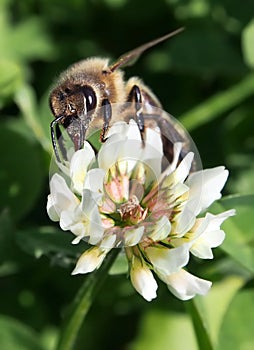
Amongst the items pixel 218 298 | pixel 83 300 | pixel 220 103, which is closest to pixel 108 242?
pixel 83 300

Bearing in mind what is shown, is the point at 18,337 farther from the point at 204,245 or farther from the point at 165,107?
the point at 165,107

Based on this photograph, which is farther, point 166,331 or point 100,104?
point 166,331

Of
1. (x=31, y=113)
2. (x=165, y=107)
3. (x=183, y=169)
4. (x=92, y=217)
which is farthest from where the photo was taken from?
(x=165, y=107)

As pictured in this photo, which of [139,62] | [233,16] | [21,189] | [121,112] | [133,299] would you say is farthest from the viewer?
[139,62]

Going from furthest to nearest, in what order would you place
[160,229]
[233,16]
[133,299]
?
[233,16] < [133,299] < [160,229]

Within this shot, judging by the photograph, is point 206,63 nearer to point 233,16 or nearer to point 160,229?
point 233,16

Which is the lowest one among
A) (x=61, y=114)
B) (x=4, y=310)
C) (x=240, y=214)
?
(x=4, y=310)

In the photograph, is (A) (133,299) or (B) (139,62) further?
(B) (139,62)

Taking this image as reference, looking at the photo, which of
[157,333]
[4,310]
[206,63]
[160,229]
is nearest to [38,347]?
[4,310]
